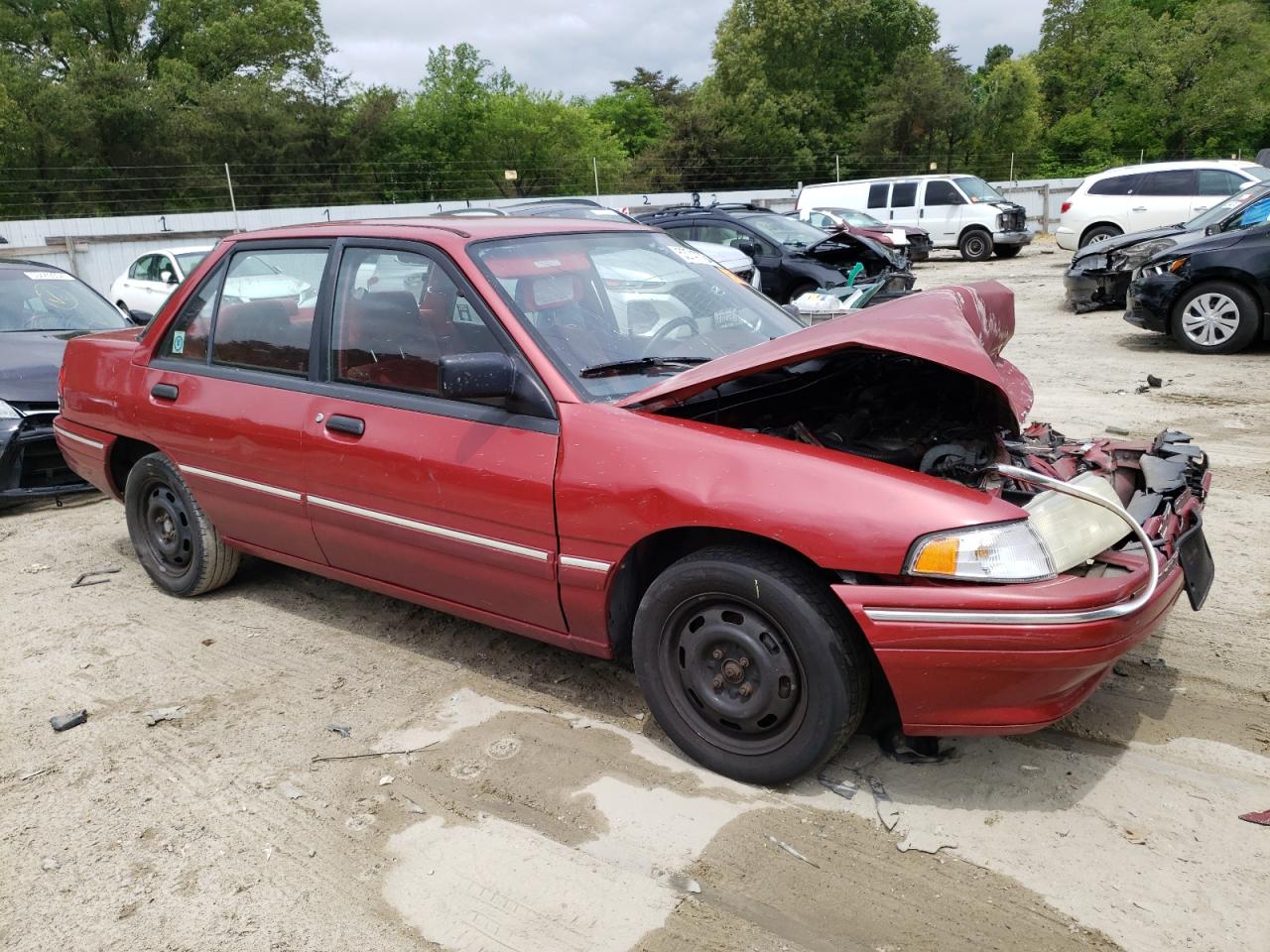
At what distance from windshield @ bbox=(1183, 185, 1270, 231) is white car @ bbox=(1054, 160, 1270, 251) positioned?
552 centimetres

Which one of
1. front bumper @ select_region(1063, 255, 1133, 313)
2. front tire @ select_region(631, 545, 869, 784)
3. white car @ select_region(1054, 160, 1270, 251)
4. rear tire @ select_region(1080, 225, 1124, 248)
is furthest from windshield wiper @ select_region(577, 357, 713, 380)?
rear tire @ select_region(1080, 225, 1124, 248)

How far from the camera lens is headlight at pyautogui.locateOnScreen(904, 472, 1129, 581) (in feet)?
8.46

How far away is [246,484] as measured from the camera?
4.20 metres

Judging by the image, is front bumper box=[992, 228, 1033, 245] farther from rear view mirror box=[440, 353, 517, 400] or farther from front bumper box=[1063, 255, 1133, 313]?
rear view mirror box=[440, 353, 517, 400]

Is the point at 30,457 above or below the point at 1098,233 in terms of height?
below

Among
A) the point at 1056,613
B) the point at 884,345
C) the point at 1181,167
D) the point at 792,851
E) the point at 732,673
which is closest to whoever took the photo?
the point at 1056,613

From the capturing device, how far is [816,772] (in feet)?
10.1

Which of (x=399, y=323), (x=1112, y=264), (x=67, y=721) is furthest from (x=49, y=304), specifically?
(x=1112, y=264)

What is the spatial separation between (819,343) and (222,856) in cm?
232

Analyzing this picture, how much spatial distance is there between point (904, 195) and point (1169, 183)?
647cm

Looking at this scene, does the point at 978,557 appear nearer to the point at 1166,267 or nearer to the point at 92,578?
the point at 92,578

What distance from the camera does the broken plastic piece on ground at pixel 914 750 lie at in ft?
10.2

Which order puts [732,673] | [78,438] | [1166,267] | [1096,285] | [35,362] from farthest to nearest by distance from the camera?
[1096,285]
[1166,267]
[35,362]
[78,438]
[732,673]

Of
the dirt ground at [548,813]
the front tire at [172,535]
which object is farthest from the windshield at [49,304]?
the dirt ground at [548,813]
